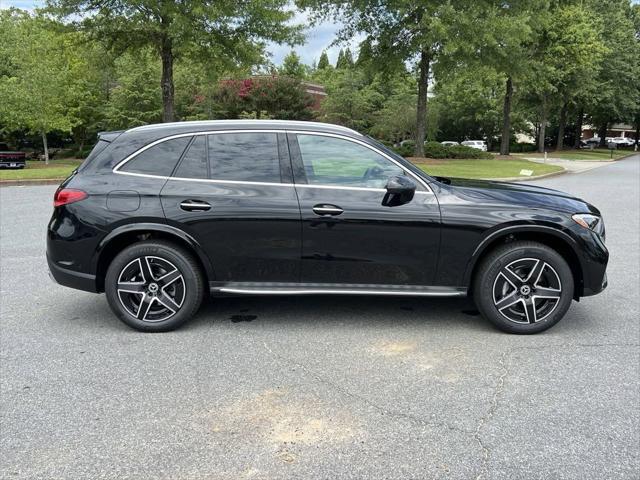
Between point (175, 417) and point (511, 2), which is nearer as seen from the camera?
point (175, 417)

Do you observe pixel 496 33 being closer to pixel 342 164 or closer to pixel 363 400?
pixel 342 164

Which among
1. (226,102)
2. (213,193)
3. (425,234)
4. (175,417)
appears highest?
(226,102)

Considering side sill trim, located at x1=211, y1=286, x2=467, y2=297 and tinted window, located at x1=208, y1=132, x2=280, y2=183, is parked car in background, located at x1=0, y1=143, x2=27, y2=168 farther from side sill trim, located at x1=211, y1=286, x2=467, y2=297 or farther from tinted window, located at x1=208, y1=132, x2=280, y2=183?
side sill trim, located at x1=211, y1=286, x2=467, y2=297

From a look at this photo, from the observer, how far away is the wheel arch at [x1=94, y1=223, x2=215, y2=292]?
4305 millimetres

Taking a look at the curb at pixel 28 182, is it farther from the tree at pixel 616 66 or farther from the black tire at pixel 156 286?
the tree at pixel 616 66

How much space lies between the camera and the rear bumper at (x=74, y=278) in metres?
4.40

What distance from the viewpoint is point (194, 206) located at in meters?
4.30

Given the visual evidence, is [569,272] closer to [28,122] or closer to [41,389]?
[41,389]

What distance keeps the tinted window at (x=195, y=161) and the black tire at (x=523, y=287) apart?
245 cm

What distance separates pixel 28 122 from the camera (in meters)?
27.9

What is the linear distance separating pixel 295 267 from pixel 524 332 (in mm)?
1975

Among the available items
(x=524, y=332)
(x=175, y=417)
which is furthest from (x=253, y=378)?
(x=524, y=332)

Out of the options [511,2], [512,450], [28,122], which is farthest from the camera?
[28,122]

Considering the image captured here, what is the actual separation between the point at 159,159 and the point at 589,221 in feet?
11.8
